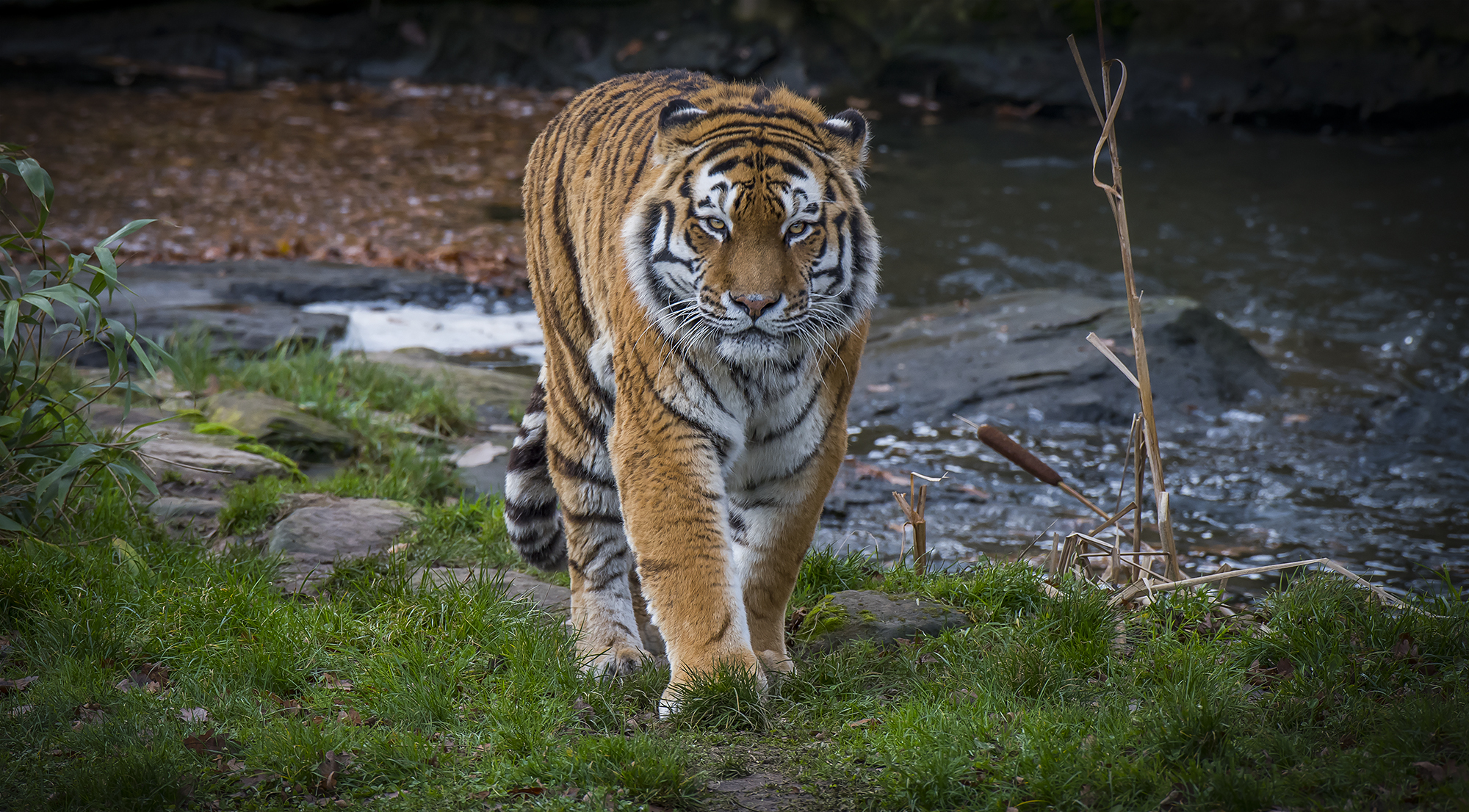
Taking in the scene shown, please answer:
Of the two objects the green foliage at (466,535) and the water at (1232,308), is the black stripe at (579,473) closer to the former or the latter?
the green foliage at (466,535)

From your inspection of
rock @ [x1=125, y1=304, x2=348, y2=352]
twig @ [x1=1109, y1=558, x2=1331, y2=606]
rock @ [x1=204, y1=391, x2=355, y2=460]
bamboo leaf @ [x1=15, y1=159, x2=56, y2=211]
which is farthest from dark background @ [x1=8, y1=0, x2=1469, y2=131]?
twig @ [x1=1109, y1=558, x2=1331, y2=606]

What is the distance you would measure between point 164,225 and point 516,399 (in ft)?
20.3

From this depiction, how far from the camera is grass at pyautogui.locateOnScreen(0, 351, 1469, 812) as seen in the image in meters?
2.76

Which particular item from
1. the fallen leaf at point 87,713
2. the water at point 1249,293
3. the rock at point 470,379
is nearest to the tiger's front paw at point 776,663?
the water at point 1249,293

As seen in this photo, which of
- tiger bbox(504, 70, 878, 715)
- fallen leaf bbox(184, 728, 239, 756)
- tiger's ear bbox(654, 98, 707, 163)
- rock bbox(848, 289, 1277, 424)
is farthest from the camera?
rock bbox(848, 289, 1277, 424)

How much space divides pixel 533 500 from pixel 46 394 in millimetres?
1774

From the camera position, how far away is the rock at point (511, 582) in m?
3.99

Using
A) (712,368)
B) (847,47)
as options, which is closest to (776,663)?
(712,368)

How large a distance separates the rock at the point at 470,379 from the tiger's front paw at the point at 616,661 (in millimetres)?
3317

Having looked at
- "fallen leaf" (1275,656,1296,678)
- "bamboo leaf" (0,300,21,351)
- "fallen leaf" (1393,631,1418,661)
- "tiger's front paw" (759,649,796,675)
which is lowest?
"tiger's front paw" (759,649,796,675)

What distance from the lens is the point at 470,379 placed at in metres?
7.21

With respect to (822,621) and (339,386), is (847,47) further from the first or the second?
(822,621)

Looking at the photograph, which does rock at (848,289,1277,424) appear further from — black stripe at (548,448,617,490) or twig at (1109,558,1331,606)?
black stripe at (548,448,617,490)

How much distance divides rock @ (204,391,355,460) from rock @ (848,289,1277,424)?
3.35m
